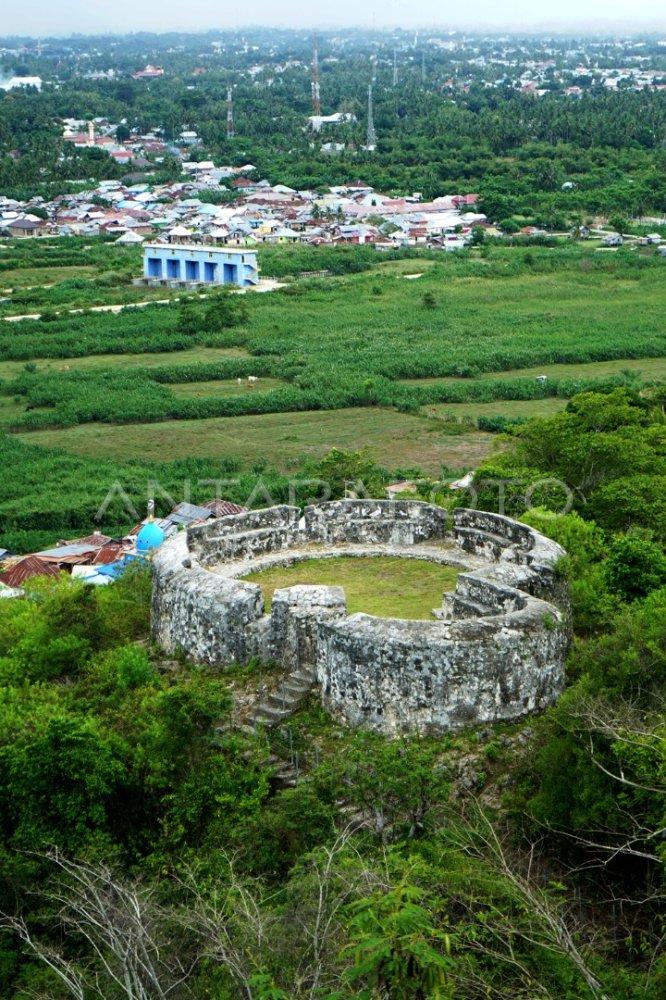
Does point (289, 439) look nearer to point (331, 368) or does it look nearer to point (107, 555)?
point (331, 368)

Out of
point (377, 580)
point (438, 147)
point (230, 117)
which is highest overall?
point (377, 580)

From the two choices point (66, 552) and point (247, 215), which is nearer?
point (66, 552)

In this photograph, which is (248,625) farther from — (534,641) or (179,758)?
(534,641)

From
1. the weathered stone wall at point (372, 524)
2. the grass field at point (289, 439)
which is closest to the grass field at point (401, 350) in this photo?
the grass field at point (289, 439)

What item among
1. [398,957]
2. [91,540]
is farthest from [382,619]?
[91,540]

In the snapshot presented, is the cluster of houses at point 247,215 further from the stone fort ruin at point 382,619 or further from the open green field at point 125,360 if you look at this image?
the stone fort ruin at point 382,619

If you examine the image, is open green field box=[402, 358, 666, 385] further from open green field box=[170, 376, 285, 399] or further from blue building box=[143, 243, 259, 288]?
blue building box=[143, 243, 259, 288]
